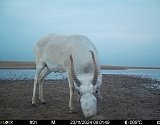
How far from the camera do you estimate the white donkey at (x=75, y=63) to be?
807 cm

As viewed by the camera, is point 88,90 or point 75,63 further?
point 75,63

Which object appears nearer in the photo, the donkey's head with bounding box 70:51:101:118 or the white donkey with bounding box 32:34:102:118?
the donkey's head with bounding box 70:51:101:118

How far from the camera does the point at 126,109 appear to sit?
9891mm

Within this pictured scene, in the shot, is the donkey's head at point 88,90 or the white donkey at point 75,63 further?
the white donkey at point 75,63

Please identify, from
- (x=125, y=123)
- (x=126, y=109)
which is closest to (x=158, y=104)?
(x=126, y=109)

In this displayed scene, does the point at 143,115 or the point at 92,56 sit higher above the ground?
the point at 92,56

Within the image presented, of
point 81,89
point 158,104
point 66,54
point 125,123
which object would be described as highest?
point 66,54

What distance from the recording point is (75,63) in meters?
9.45

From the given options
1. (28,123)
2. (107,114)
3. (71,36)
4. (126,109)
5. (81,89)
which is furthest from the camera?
(71,36)

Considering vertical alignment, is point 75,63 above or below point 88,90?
above

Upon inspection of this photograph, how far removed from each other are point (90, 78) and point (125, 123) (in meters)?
1.91

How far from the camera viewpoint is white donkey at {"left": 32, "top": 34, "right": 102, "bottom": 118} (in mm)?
8070

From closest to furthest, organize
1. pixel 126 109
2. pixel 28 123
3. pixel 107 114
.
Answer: pixel 28 123
pixel 107 114
pixel 126 109

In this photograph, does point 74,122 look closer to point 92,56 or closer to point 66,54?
point 92,56
